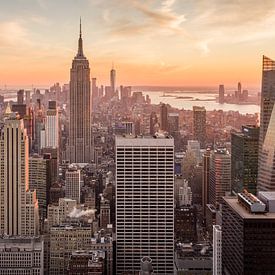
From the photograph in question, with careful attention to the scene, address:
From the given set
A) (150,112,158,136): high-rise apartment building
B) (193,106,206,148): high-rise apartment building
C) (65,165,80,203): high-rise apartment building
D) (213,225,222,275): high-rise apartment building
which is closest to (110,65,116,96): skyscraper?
(150,112,158,136): high-rise apartment building

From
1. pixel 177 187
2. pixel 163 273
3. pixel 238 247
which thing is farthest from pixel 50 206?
pixel 238 247

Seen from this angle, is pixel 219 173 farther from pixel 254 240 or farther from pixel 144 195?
pixel 254 240

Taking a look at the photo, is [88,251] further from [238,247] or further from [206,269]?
→ [238,247]

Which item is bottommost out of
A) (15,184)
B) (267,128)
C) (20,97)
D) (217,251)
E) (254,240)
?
(217,251)

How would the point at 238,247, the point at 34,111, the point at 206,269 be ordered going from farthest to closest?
the point at 34,111
the point at 206,269
the point at 238,247

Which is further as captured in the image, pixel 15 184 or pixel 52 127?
pixel 52 127

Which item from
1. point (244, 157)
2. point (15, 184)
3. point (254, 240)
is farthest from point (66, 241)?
point (254, 240)

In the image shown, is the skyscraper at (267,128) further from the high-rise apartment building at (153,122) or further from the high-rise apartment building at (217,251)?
the high-rise apartment building at (153,122)
